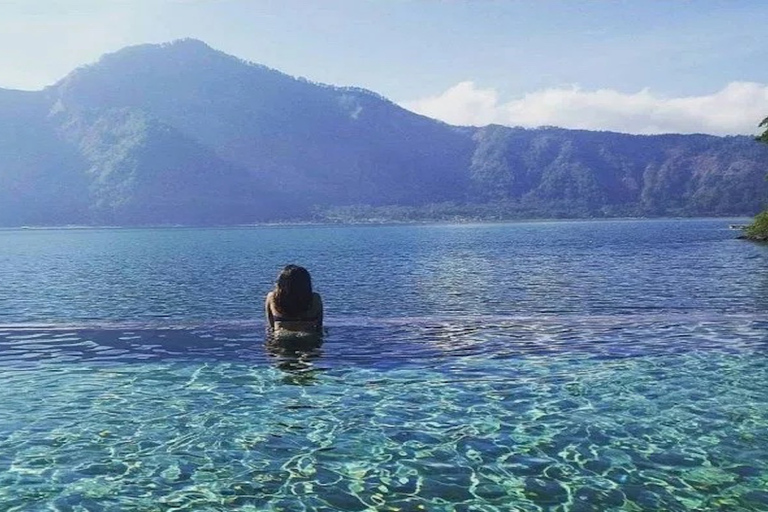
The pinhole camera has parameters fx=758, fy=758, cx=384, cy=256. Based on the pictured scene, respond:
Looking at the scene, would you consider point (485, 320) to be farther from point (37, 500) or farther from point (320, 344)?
point (37, 500)

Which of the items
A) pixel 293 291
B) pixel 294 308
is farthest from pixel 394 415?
pixel 294 308

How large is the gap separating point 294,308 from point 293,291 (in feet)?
2.36

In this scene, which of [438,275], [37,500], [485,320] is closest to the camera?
[37,500]

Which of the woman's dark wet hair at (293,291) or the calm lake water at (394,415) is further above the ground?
the woman's dark wet hair at (293,291)

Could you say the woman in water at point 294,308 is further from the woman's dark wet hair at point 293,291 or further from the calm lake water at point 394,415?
the calm lake water at point 394,415

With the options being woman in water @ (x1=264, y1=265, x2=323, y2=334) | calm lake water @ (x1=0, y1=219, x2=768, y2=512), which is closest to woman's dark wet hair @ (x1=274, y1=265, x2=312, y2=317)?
woman in water @ (x1=264, y1=265, x2=323, y2=334)

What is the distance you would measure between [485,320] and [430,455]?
→ 17813mm

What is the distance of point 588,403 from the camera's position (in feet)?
51.3

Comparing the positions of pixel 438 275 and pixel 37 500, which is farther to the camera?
pixel 438 275

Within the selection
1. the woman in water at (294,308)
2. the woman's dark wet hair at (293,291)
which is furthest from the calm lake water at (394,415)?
the woman's dark wet hair at (293,291)

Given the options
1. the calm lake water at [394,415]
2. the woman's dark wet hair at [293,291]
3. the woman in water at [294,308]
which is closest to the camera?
the calm lake water at [394,415]

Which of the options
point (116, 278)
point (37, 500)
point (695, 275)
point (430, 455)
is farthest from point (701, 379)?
point (116, 278)

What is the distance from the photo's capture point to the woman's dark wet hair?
927 inches

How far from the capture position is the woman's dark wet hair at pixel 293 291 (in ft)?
77.3
